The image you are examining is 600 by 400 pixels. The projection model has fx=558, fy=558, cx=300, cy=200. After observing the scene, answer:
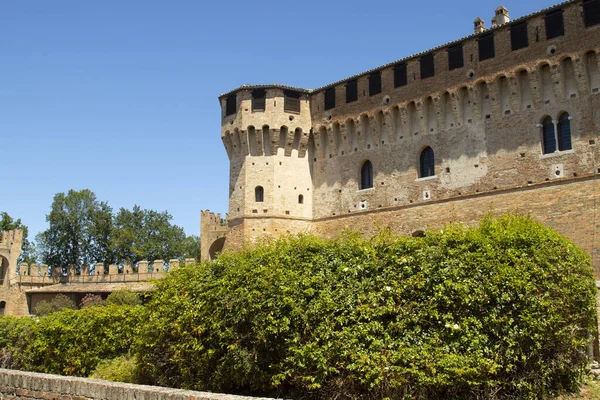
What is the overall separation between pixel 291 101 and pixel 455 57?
9.81 meters

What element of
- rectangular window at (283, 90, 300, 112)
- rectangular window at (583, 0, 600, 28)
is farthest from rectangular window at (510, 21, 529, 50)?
rectangular window at (283, 90, 300, 112)

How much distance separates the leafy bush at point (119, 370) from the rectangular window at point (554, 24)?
65.7 ft

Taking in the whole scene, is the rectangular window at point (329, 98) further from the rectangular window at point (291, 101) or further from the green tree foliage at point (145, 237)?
the green tree foliage at point (145, 237)

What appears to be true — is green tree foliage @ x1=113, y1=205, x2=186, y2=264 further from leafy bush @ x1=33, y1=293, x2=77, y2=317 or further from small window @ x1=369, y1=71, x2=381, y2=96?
small window @ x1=369, y1=71, x2=381, y2=96

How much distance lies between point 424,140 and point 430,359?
19.3 m

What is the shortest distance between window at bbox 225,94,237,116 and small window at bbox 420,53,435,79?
435 inches

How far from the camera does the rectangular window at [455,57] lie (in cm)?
2566

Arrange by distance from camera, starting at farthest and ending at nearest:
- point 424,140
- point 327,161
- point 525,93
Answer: point 327,161 < point 424,140 < point 525,93

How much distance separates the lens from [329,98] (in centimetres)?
3136

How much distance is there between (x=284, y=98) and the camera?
31641mm

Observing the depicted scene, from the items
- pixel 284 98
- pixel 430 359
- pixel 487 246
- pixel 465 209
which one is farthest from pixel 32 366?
pixel 284 98

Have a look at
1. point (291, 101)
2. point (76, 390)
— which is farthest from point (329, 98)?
point (76, 390)

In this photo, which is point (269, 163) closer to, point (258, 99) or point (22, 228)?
point (258, 99)

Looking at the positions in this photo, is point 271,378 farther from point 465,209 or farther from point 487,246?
point 465,209
